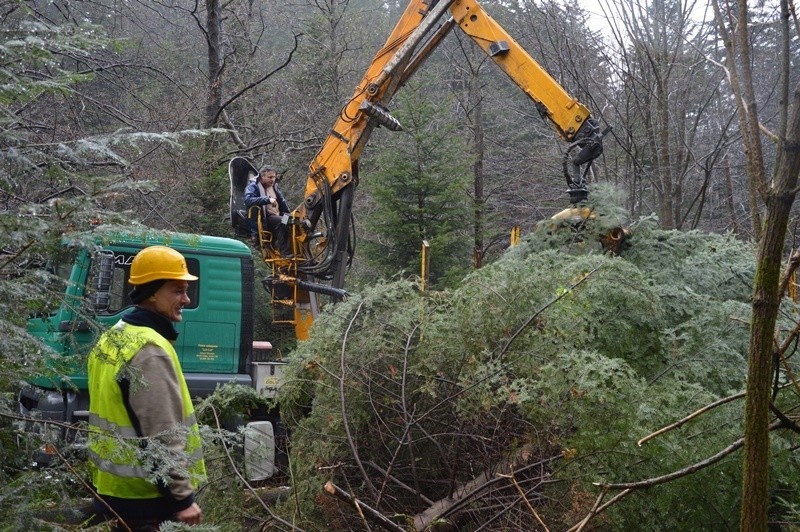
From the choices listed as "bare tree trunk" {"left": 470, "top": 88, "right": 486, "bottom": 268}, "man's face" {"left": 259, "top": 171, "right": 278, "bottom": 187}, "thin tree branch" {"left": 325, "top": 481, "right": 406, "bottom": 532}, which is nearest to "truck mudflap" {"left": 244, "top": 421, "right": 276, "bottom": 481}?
"thin tree branch" {"left": 325, "top": 481, "right": 406, "bottom": 532}

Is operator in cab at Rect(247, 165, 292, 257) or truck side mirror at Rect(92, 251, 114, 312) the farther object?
operator in cab at Rect(247, 165, 292, 257)

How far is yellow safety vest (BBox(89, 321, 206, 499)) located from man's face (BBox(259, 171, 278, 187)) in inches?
267

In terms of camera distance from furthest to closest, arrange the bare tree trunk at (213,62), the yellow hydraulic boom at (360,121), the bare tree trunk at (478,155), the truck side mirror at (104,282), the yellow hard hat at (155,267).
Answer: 1. the bare tree trunk at (478,155)
2. the bare tree trunk at (213,62)
3. the yellow hydraulic boom at (360,121)
4. the truck side mirror at (104,282)
5. the yellow hard hat at (155,267)

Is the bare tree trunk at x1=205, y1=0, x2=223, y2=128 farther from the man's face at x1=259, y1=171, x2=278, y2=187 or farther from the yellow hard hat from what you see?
the yellow hard hat

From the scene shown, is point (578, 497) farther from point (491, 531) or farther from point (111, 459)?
point (111, 459)

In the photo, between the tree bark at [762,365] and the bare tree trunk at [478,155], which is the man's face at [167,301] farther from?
the bare tree trunk at [478,155]

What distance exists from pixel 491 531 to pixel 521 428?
59 centimetres

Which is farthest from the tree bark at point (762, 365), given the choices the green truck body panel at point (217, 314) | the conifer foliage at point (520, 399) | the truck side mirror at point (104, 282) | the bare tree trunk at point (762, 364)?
the green truck body panel at point (217, 314)

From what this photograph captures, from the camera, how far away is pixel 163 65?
18.4 meters

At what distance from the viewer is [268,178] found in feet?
32.7

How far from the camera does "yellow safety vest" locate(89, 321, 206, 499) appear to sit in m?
2.90

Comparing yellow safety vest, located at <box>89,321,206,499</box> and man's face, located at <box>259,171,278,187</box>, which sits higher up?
man's face, located at <box>259,171,278,187</box>

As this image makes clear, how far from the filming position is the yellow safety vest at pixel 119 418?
290 centimetres

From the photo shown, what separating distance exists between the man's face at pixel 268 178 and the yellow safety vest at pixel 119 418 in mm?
6777
